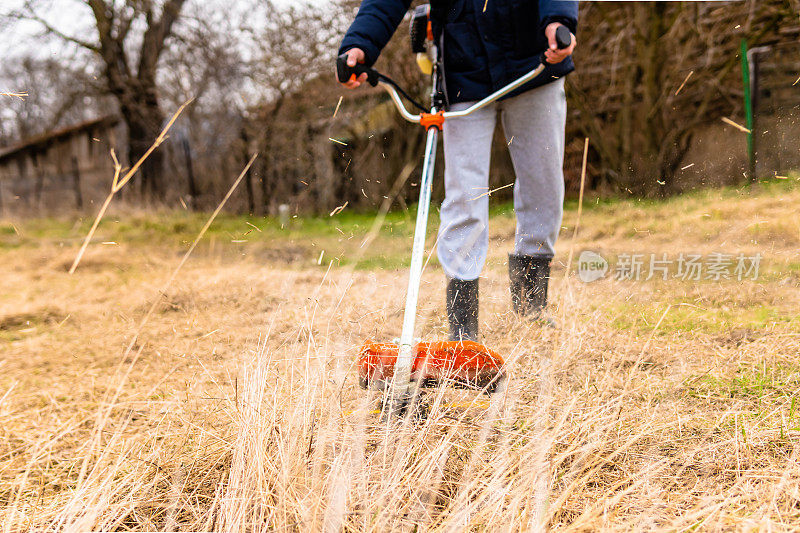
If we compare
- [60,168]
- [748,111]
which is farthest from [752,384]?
[60,168]

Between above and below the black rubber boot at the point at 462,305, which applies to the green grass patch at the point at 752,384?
below

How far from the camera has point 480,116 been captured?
1.85m

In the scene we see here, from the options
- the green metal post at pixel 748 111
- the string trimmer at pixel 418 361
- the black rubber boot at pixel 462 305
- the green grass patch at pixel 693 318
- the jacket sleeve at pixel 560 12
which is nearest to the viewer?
the string trimmer at pixel 418 361

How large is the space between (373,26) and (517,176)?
2.23ft

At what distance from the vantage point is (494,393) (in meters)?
1.28

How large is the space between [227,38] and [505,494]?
296 inches

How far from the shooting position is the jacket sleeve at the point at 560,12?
1610 mm

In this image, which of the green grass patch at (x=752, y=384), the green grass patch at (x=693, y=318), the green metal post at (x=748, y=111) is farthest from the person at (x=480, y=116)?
the green metal post at (x=748, y=111)

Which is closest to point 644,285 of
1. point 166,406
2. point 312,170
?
point 166,406

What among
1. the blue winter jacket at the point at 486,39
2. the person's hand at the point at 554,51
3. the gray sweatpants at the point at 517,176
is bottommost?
the gray sweatpants at the point at 517,176

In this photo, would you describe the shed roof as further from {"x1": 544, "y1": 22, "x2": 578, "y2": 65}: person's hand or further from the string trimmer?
the string trimmer

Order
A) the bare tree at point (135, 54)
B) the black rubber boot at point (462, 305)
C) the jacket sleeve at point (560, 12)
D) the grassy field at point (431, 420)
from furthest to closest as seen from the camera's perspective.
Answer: the bare tree at point (135, 54)
the black rubber boot at point (462, 305)
the jacket sleeve at point (560, 12)
the grassy field at point (431, 420)

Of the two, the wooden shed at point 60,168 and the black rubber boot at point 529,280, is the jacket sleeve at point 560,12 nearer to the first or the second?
the black rubber boot at point 529,280

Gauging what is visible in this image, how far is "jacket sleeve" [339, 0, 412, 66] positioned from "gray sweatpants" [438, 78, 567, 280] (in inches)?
13.0
